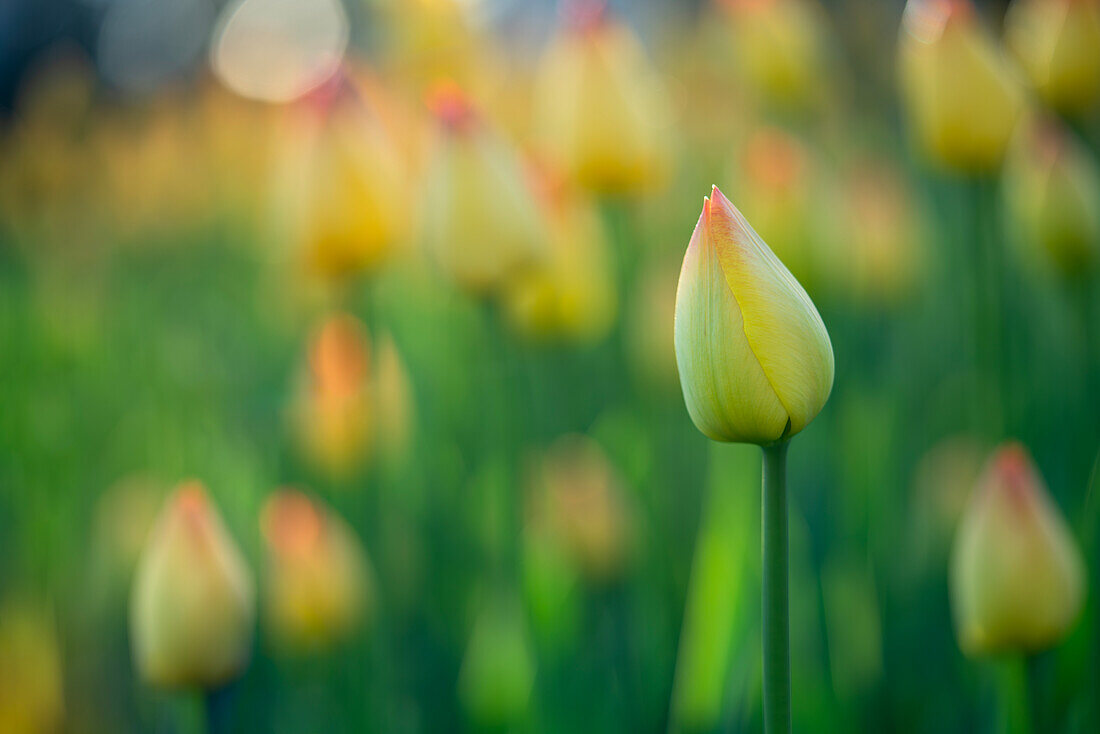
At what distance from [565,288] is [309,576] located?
12.6 inches

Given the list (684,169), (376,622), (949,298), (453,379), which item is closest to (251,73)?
(684,169)

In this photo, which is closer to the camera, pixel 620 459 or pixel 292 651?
pixel 292 651

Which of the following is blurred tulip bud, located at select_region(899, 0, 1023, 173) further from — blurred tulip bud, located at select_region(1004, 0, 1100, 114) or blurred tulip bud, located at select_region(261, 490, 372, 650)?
blurred tulip bud, located at select_region(261, 490, 372, 650)

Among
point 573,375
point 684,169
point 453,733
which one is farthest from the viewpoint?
point 684,169

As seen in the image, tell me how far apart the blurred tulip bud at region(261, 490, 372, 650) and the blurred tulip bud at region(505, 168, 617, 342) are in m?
0.24

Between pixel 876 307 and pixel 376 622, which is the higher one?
pixel 876 307

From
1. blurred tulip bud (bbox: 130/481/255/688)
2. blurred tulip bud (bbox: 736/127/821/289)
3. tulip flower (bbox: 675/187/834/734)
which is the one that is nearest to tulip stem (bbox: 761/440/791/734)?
tulip flower (bbox: 675/187/834/734)

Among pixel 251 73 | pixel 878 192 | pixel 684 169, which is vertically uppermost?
pixel 251 73

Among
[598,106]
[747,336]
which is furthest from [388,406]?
[747,336]

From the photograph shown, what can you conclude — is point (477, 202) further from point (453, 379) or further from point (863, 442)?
point (453, 379)

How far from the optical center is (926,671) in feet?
2.58

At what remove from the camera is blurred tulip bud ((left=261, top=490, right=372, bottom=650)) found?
0.73m

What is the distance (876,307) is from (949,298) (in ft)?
0.80

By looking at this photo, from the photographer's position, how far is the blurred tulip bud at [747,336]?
35 cm
